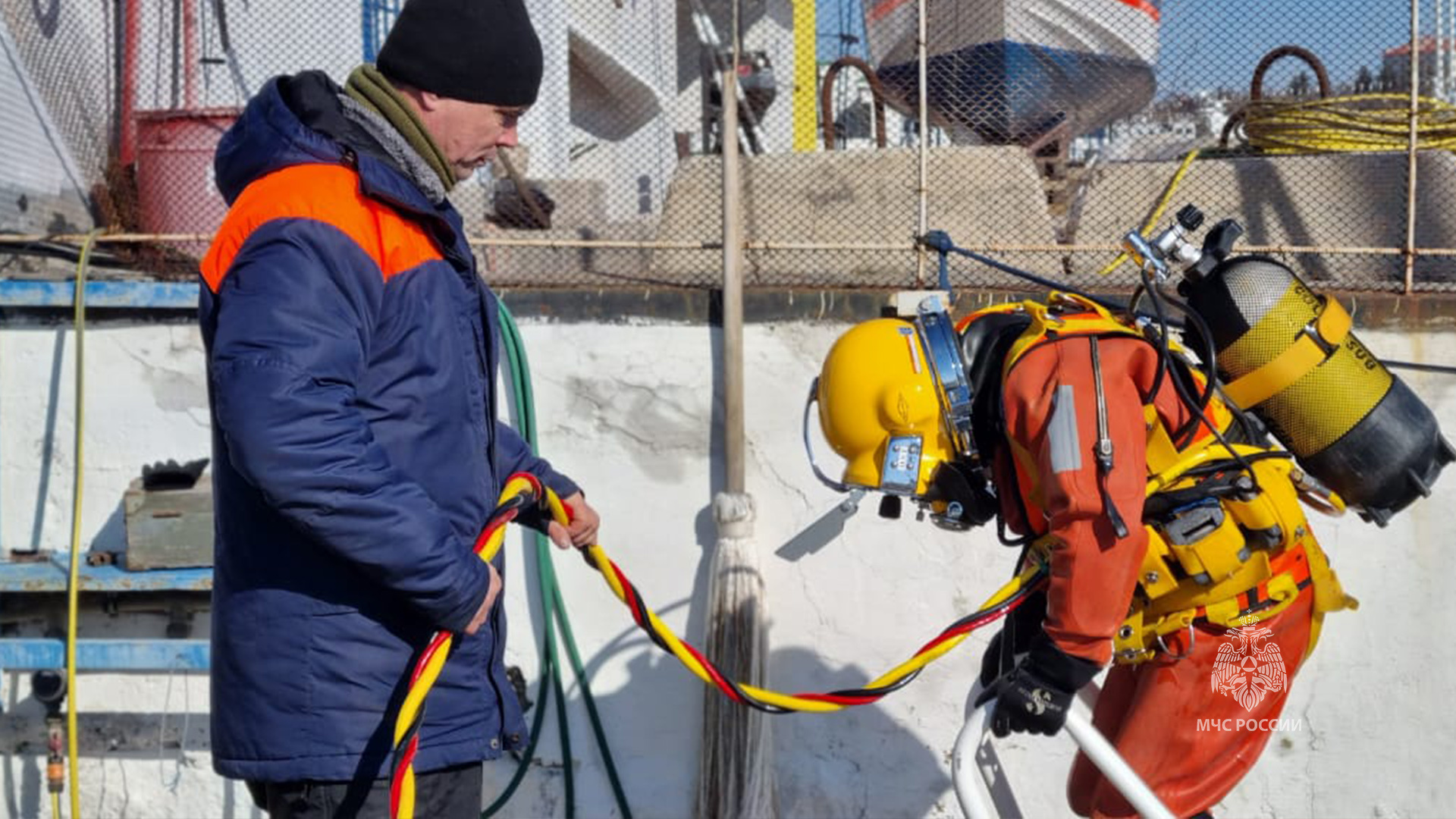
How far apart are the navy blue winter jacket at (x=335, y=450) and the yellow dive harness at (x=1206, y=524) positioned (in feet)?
4.20

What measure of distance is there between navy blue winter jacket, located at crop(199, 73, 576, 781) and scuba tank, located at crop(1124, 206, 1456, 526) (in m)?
1.65

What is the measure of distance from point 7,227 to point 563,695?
8.69 feet

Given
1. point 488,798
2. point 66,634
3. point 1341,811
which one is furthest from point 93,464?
point 1341,811

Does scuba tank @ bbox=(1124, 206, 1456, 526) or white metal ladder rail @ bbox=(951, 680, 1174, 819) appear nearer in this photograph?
white metal ladder rail @ bbox=(951, 680, 1174, 819)

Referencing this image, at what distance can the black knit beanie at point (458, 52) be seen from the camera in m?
2.60

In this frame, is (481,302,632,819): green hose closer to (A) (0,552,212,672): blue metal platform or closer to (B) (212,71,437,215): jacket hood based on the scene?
(A) (0,552,212,672): blue metal platform

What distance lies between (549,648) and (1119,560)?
2347mm

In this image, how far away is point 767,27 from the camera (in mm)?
9289

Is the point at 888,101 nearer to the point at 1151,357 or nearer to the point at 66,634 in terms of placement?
the point at 1151,357

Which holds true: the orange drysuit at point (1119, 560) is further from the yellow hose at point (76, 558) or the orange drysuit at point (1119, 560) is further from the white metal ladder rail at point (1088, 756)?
the yellow hose at point (76, 558)

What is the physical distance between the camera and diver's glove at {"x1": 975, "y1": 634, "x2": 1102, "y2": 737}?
3000mm

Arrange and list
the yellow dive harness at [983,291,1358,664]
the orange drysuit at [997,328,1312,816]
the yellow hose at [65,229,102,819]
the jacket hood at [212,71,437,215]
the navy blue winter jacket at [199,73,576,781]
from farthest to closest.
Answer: the yellow hose at [65,229,102,819]
the yellow dive harness at [983,291,1358,664]
the orange drysuit at [997,328,1312,816]
the jacket hood at [212,71,437,215]
the navy blue winter jacket at [199,73,576,781]

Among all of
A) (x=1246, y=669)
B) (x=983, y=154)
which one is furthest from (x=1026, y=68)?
(x=1246, y=669)

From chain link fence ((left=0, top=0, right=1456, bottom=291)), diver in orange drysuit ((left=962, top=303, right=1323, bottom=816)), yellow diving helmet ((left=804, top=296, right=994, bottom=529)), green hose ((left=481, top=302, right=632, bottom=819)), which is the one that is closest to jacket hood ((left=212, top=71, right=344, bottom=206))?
yellow diving helmet ((left=804, top=296, right=994, bottom=529))
